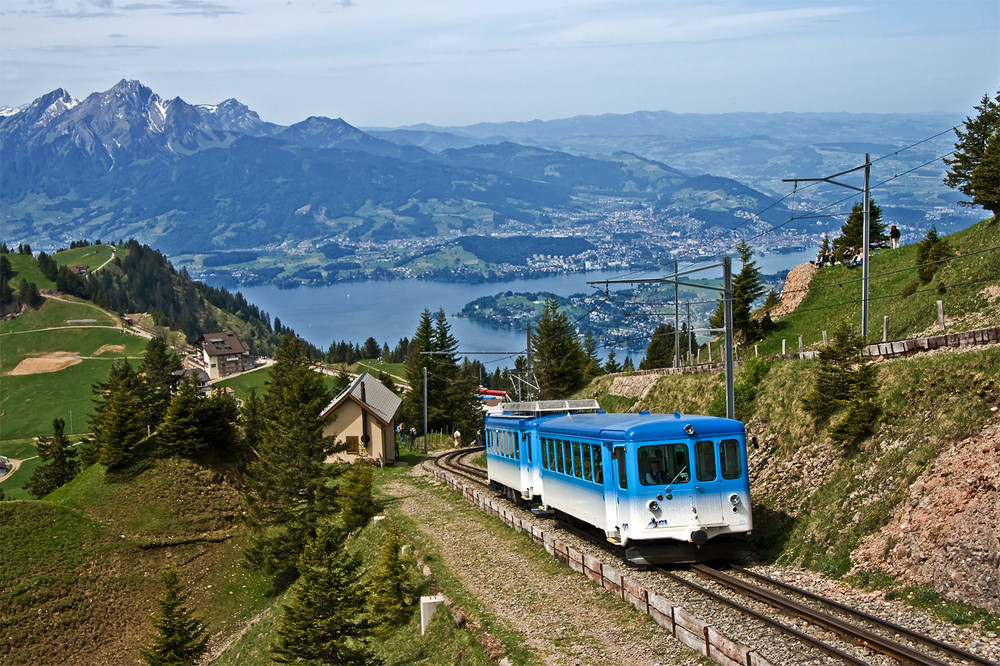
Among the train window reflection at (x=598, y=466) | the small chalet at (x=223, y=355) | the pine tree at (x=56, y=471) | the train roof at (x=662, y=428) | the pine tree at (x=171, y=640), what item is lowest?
the small chalet at (x=223, y=355)

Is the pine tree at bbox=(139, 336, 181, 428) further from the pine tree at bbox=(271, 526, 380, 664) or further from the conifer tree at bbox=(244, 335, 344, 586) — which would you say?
the pine tree at bbox=(271, 526, 380, 664)

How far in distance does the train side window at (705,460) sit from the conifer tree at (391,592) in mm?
7262

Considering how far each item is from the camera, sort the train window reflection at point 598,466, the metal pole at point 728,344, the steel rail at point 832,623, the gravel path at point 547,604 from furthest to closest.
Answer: the metal pole at point 728,344 < the train window reflection at point 598,466 < the gravel path at point 547,604 < the steel rail at point 832,623

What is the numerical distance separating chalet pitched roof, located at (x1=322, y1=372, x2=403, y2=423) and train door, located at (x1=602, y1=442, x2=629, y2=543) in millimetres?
34704

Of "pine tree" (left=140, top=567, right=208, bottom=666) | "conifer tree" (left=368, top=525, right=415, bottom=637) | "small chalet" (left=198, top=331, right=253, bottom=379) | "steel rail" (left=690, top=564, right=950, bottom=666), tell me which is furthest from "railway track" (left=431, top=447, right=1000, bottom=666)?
"small chalet" (left=198, top=331, right=253, bottom=379)

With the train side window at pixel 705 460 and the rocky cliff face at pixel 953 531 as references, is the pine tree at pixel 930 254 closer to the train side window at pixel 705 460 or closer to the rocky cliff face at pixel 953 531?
the train side window at pixel 705 460

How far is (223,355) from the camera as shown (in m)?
171

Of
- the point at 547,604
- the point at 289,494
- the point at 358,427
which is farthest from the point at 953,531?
the point at 358,427

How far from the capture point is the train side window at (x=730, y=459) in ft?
59.6

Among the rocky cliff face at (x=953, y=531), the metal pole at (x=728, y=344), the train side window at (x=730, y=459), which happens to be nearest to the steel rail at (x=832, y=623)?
the rocky cliff face at (x=953, y=531)

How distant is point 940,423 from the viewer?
16.7 metres

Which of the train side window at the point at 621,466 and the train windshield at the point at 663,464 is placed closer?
the train windshield at the point at 663,464

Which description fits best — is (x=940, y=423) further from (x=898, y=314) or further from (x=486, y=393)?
(x=486, y=393)

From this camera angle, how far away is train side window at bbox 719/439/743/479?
59.6ft
